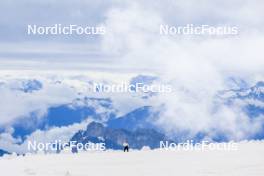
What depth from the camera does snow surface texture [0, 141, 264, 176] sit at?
108 ft

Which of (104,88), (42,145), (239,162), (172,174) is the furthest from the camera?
(42,145)

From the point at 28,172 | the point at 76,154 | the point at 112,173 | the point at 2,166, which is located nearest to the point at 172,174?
the point at 112,173

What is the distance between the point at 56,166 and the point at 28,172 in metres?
3.26

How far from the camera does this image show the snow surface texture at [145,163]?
32781 millimetres

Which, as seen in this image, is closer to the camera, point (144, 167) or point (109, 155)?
point (144, 167)

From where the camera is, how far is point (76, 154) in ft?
150

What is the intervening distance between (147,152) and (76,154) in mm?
5020

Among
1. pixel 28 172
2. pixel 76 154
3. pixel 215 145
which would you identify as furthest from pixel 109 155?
pixel 28 172

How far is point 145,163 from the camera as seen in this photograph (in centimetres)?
3834

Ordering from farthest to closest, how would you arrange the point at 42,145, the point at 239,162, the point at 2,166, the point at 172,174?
the point at 42,145
the point at 2,166
the point at 239,162
the point at 172,174

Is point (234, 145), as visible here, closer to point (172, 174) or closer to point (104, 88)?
point (104, 88)

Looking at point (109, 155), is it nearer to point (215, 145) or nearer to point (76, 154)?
point (76, 154)

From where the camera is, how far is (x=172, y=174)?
1264 inches

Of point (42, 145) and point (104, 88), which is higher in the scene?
point (104, 88)
